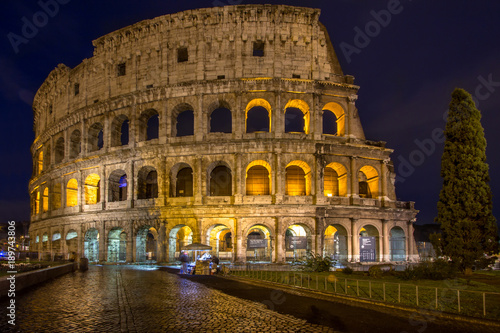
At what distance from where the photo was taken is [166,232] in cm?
2986

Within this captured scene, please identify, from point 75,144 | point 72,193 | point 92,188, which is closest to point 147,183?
point 92,188

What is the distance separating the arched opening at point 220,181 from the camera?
32.0 meters

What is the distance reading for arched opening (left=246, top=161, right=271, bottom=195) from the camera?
3127cm

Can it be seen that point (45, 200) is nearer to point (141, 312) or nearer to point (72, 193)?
point (72, 193)

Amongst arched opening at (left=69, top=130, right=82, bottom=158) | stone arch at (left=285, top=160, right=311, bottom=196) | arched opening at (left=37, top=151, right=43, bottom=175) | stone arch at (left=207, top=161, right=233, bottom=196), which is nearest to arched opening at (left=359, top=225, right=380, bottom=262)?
stone arch at (left=285, top=160, right=311, bottom=196)

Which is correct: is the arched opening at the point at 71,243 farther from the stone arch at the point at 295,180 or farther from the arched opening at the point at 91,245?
the stone arch at the point at 295,180

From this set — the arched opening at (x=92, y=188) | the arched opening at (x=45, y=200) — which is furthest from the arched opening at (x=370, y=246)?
the arched opening at (x=45, y=200)

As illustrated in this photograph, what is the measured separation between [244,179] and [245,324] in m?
20.0

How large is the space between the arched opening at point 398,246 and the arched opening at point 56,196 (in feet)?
107

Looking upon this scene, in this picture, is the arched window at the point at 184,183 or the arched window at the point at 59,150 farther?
the arched window at the point at 59,150

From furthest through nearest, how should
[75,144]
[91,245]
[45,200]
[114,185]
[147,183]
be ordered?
[45,200], [75,144], [91,245], [147,183], [114,185]

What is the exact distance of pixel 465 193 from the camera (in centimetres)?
2095

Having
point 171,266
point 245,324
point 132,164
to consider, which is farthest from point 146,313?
point 132,164

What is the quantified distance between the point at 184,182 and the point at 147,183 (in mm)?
3888
